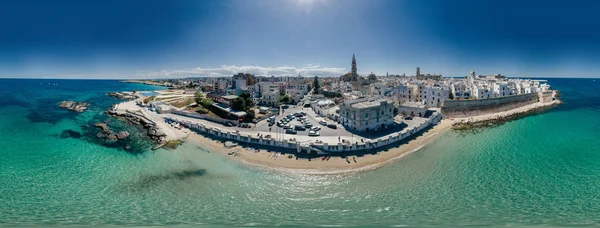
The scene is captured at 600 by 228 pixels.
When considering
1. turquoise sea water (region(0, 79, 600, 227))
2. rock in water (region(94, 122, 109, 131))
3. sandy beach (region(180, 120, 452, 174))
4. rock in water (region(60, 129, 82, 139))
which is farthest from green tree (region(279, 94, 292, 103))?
rock in water (region(60, 129, 82, 139))

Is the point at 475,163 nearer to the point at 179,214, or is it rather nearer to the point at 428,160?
the point at 428,160

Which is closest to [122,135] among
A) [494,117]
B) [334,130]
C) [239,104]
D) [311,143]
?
[239,104]

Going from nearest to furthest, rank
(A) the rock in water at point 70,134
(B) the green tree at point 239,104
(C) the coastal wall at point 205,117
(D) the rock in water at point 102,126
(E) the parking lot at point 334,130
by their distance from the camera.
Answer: (E) the parking lot at point 334,130 < (A) the rock in water at point 70,134 < (D) the rock in water at point 102,126 < (C) the coastal wall at point 205,117 < (B) the green tree at point 239,104

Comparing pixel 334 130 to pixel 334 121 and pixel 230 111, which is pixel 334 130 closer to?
pixel 334 121

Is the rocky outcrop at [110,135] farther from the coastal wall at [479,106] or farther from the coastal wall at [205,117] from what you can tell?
the coastal wall at [479,106]

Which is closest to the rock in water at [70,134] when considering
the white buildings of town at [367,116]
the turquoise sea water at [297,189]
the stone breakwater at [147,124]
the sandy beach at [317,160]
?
the turquoise sea water at [297,189]

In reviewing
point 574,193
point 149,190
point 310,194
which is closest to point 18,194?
point 149,190
